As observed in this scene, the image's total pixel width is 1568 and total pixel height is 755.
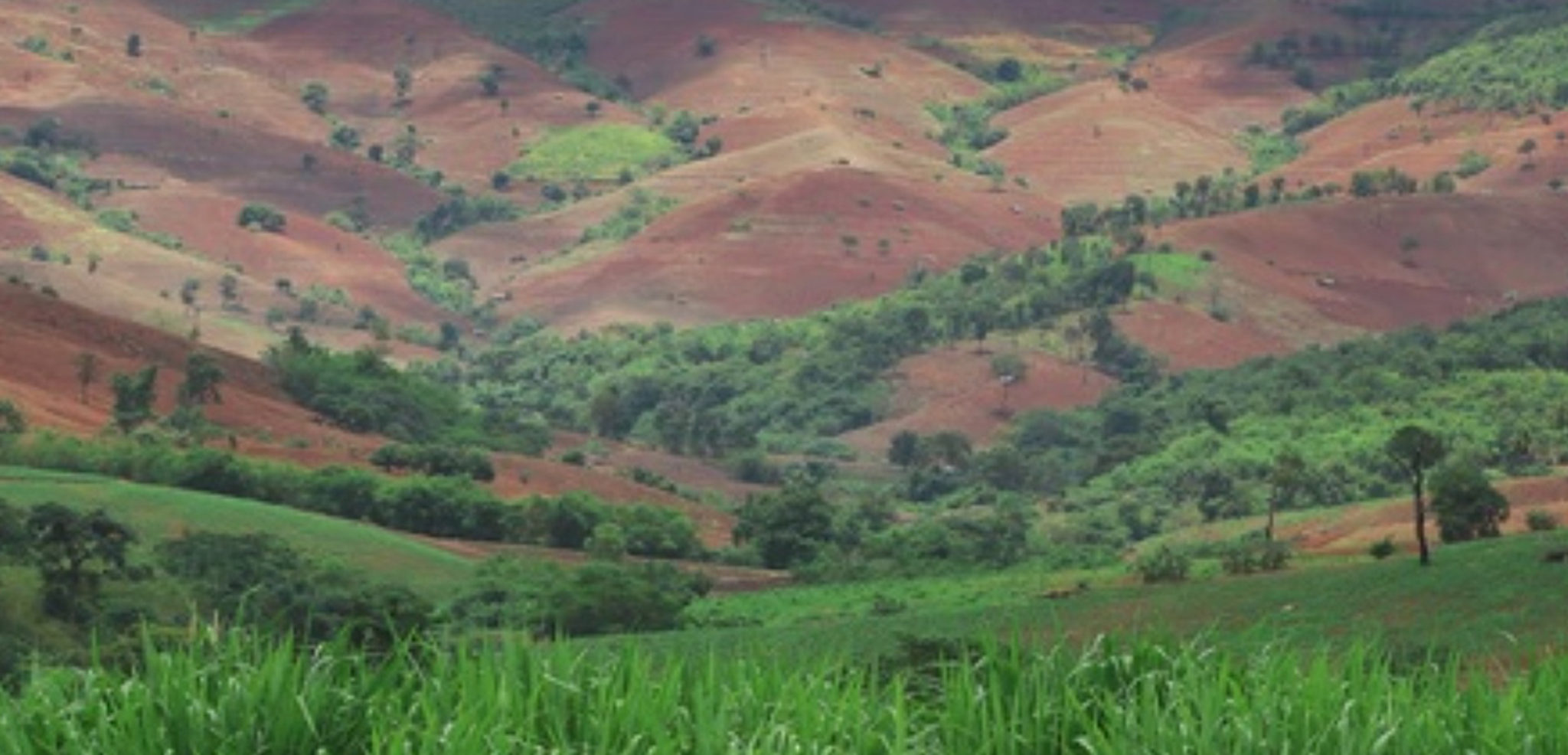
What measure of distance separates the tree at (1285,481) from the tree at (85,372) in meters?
56.6

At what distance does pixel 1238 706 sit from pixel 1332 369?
16798 centimetres


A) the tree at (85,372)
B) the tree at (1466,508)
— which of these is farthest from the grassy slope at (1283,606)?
the tree at (85,372)

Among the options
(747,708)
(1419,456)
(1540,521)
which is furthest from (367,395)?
(747,708)

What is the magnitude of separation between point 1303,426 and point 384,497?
60.7m

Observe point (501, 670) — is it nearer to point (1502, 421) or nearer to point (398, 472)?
point (398, 472)

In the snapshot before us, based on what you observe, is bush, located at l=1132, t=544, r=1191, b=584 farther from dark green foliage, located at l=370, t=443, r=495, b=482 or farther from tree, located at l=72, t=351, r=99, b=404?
tree, located at l=72, t=351, r=99, b=404

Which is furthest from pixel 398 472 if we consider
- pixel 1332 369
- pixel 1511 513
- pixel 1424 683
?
pixel 1424 683

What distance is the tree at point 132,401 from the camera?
138m

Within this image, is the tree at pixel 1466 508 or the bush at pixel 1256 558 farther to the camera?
the tree at pixel 1466 508

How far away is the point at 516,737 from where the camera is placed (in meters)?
18.8

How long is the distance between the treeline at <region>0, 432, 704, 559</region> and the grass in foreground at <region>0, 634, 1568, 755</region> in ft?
Answer: 347

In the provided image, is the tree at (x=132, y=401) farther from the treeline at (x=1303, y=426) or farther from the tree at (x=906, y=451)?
the tree at (x=906, y=451)

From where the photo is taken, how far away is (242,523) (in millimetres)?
115250

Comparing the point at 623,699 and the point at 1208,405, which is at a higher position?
the point at 1208,405
